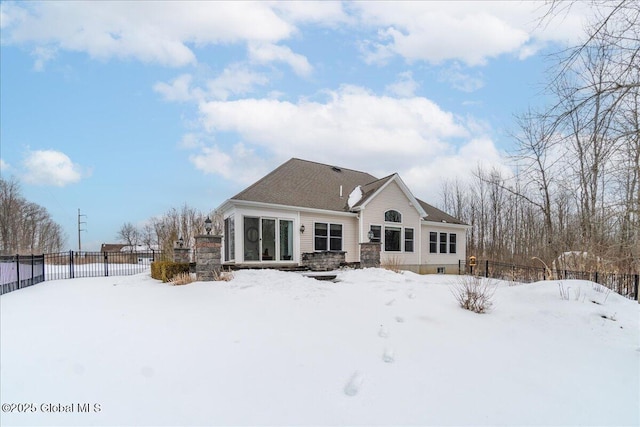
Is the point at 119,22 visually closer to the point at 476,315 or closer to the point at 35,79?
the point at 35,79

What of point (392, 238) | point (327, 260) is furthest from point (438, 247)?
point (327, 260)

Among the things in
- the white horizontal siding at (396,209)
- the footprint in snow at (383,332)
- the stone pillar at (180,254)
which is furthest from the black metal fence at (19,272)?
the white horizontal siding at (396,209)

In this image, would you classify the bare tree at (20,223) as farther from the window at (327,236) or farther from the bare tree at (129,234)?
the window at (327,236)

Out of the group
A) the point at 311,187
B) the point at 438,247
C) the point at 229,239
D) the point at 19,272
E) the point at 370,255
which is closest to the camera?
the point at 19,272

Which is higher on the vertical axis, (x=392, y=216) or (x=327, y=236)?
(x=392, y=216)

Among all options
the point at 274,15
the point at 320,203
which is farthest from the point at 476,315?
the point at 320,203

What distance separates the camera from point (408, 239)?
708 inches

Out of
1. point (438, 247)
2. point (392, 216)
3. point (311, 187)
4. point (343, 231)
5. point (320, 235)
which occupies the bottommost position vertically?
point (438, 247)

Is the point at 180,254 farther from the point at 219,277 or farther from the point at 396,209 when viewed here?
the point at 396,209

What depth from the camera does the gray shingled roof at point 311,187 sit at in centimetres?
1438

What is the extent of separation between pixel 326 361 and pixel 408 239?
14.6m

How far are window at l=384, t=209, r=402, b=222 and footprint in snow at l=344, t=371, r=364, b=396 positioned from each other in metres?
13.6

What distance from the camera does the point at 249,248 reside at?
13375mm

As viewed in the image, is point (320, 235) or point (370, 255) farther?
point (320, 235)
